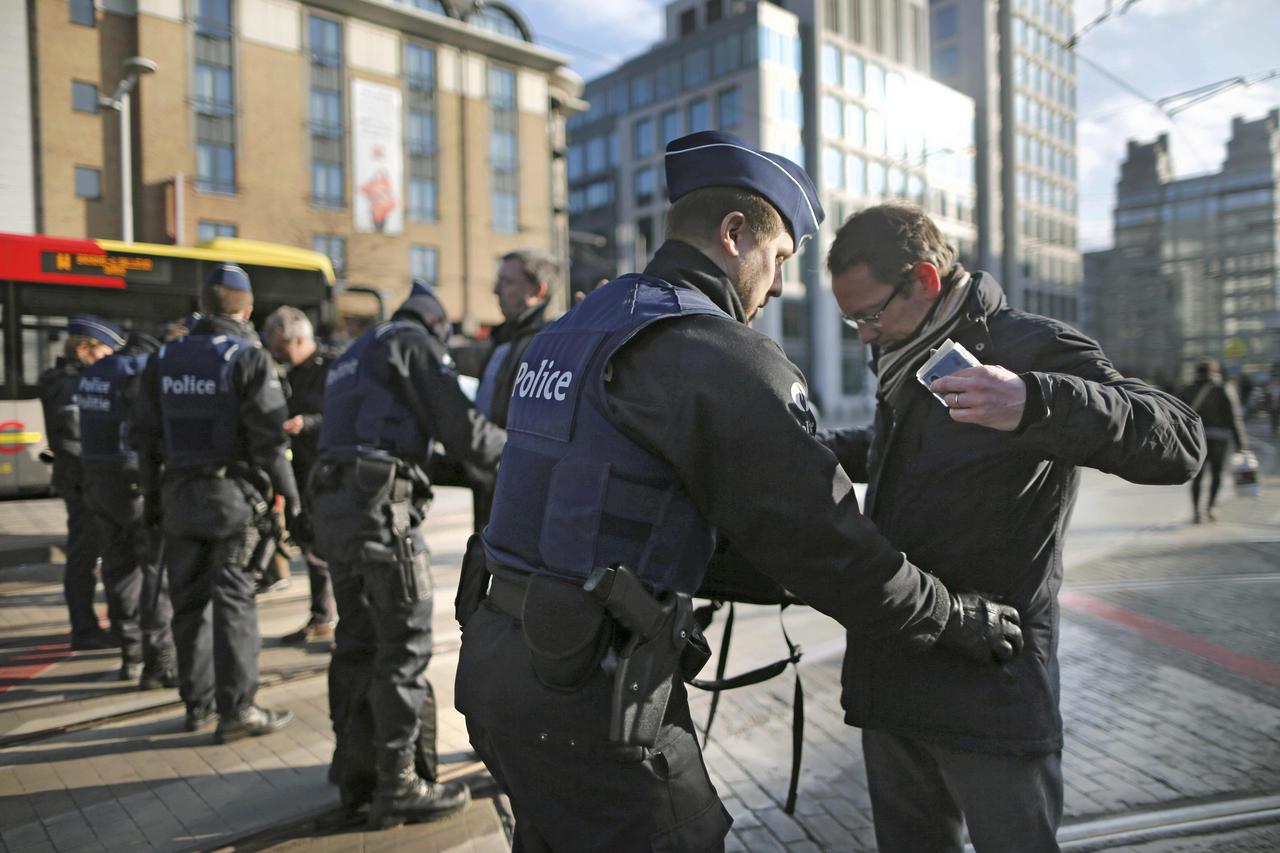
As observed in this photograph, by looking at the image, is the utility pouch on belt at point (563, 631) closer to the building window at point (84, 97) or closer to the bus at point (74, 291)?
the bus at point (74, 291)

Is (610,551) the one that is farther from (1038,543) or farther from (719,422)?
(1038,543)

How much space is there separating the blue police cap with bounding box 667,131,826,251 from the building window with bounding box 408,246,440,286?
3425 cm

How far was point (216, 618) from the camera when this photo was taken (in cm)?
389

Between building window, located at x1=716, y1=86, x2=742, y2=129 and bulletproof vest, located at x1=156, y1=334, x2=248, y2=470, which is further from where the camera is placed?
building window, located at x1=716, y1=86, x2=742, y2=129

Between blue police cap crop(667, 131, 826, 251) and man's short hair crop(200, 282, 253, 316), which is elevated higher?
man's short hair crop(200, 282, 253, 316)

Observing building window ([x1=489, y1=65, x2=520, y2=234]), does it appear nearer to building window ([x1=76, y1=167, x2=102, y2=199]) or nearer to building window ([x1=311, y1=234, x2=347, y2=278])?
building window ([x1=311, y1=234, x2=347, y2=278])

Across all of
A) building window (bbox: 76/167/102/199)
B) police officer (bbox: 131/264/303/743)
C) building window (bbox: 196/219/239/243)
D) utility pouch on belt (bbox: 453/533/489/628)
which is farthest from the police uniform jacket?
building window (bbox: 196/219/239/243)

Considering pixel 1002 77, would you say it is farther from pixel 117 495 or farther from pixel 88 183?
pixel 88 183

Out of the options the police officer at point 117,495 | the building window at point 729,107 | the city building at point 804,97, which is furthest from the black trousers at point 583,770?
the building window at point 729,107

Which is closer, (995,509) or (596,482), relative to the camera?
(596,482)

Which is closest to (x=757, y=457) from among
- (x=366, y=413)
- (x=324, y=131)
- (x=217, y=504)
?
(x=366, y=413)

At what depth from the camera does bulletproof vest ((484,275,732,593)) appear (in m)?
1.49

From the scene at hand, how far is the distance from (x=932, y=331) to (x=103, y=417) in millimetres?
5132

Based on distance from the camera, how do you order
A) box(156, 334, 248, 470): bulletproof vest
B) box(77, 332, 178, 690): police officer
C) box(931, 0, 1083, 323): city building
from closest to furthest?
box(156, 334, 248, 470): bulletproof vest
box(77, 332, 178, 690): police officer
box(931, 0, 1083, 323): city building
